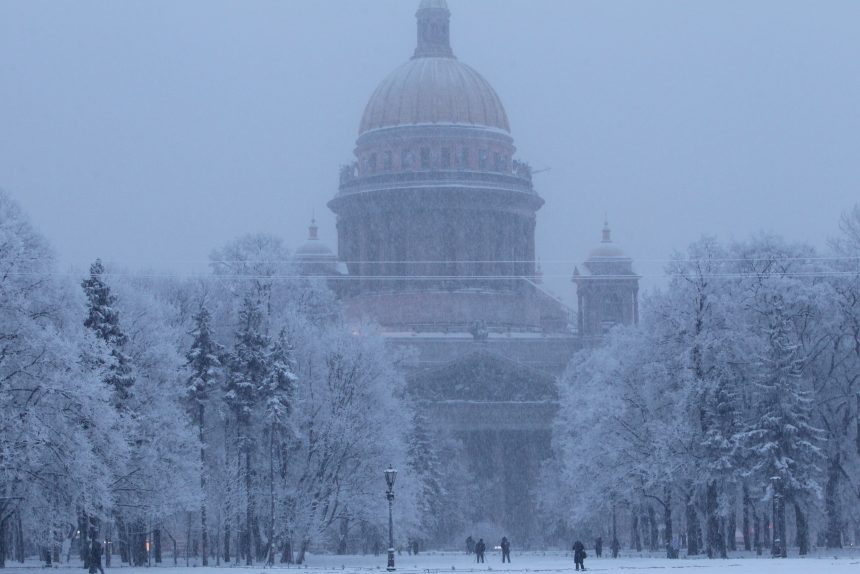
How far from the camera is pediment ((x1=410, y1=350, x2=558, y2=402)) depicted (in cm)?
11288

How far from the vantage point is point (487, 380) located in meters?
114

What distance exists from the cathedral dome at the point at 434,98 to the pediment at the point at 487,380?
2262 cm

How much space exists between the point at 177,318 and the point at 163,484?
1562 centimetres

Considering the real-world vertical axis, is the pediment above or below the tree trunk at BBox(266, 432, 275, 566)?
above

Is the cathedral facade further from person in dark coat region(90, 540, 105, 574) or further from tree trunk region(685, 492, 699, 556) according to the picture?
person in dark coat region(90, 540, 105, 574)

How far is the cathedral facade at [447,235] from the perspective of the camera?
121m

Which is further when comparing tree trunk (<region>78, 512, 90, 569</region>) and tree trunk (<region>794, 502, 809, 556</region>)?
tree trunk (<region>794, 502, 809, 556</region>)

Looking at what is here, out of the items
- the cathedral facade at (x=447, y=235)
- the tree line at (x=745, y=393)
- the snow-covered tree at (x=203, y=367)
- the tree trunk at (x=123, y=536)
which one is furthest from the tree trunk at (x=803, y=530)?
the cathedral facade at (x=447, y=235)

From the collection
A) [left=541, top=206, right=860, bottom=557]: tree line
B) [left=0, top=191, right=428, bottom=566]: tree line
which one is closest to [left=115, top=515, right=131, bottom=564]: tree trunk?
[left=0, top=191, right=428, bottom=566]: tree line

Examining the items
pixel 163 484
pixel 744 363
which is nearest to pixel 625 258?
pixel 744 363

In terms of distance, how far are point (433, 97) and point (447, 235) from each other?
10.8 metres

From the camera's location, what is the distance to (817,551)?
63.5 meters

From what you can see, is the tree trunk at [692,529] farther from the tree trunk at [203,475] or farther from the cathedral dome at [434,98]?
the cathedral dome at [434,98]

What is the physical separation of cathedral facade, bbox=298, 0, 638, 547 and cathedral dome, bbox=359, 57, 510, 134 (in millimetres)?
103
